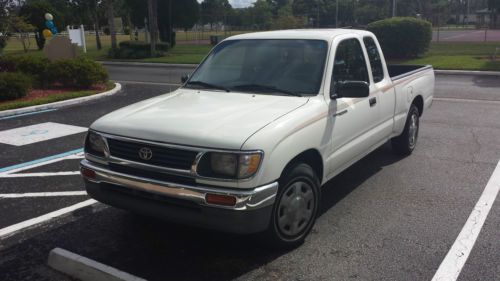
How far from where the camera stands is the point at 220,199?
3477 mm

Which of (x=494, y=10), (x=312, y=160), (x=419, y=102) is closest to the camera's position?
(x=312, y=160)

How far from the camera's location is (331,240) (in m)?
4.27

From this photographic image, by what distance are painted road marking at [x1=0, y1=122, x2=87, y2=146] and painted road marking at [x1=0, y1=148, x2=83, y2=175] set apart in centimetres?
124

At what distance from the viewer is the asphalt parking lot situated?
12.4ft

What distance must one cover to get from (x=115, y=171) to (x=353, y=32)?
3.22 metres

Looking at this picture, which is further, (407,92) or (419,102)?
(419,102)

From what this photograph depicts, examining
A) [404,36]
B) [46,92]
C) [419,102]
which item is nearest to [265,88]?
[419,102]

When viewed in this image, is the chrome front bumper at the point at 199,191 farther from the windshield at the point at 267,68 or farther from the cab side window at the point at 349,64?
the cab side window at the point at 349,64

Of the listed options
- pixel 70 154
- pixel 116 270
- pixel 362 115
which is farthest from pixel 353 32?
pixel 70 154

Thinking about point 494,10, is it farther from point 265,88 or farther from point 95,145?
point 95,145

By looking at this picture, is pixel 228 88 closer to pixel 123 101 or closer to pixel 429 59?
pixel 123 101

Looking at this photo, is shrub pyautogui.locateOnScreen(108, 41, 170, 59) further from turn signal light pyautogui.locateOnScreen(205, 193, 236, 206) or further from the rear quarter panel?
turn signal light pyautogui.locateOnScreen(205, 193, 236, 206)

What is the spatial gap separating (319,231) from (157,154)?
5.69ft

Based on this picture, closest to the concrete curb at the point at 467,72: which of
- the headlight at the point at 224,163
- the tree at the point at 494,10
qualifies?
the headlight at the point at 224,163
